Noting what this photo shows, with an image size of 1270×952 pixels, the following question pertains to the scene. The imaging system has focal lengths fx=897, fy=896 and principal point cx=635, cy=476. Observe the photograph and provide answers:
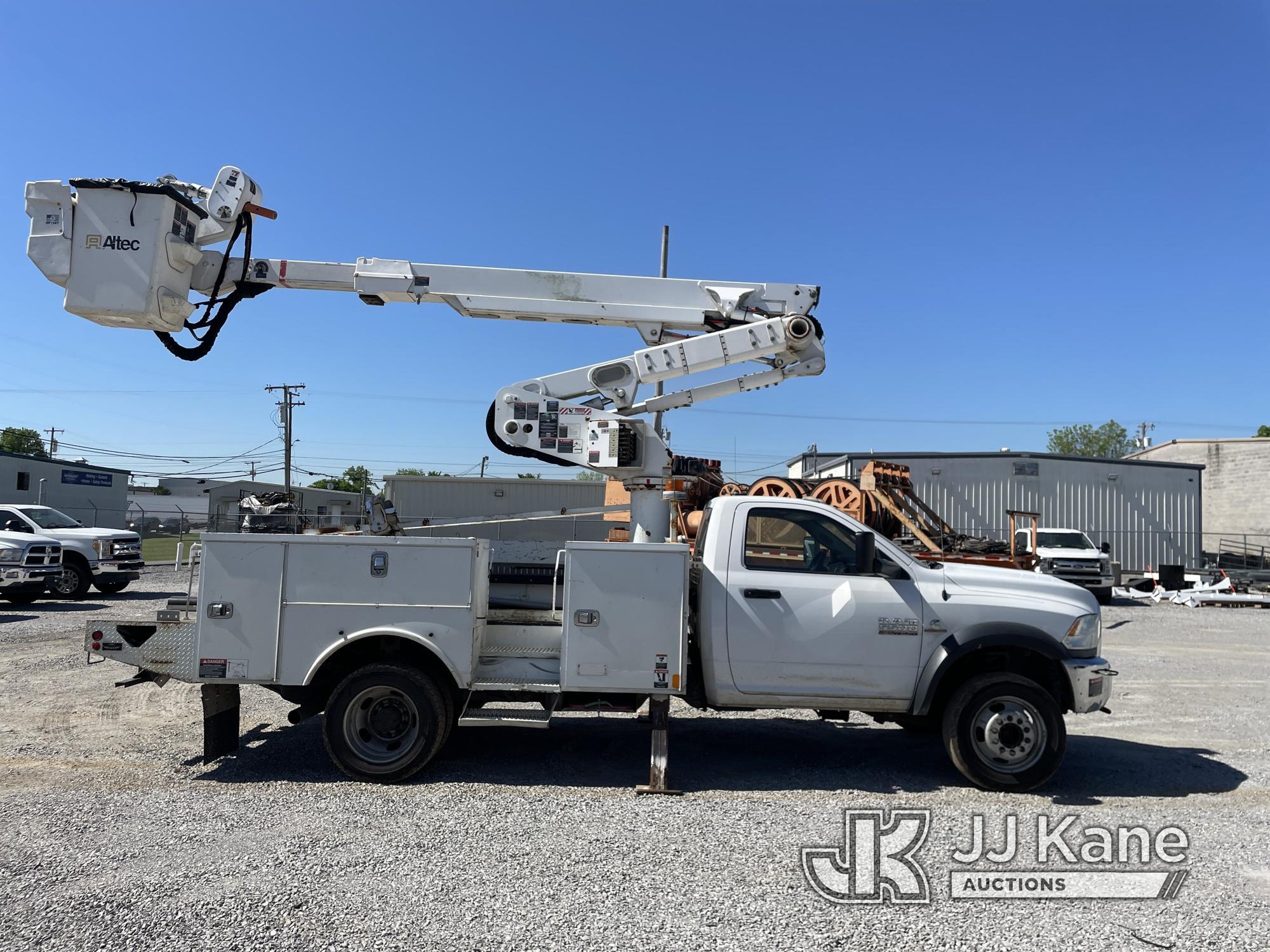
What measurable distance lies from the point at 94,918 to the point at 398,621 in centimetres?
252

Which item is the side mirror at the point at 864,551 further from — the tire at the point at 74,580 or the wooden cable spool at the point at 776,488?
the tire at the point at 74,580

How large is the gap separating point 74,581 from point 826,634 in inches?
709

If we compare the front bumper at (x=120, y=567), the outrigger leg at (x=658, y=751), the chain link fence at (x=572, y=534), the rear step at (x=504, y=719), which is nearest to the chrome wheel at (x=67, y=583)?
the front bumper at (x=120, y=567)

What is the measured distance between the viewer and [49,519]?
1914 centimetres

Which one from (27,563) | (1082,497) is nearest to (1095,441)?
(1082,497)

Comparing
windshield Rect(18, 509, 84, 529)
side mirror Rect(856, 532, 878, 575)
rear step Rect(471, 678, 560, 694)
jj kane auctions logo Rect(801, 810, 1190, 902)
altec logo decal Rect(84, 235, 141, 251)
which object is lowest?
jj kane auctions logo Rect(801, 810, 1190, 902)

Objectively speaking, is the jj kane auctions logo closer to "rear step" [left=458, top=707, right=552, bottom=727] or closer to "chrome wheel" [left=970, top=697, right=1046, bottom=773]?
"chrome wheel" [left=970, top=697, right=1046, bottom=773]

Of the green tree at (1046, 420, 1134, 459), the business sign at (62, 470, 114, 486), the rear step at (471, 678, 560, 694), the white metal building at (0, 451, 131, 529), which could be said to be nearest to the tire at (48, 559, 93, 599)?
the rear step at (471, 678, 560, 694)

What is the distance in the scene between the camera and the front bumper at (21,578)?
1691cm

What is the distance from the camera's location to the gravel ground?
397 centimetres

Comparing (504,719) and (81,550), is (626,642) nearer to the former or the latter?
(504,719)

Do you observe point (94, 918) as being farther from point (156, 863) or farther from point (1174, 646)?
point (1174, 646)

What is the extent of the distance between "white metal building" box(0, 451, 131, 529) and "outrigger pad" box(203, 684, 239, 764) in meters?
34.8

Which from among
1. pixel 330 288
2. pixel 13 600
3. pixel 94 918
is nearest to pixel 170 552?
pixel 13 600
